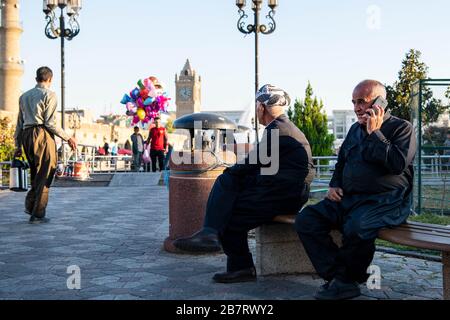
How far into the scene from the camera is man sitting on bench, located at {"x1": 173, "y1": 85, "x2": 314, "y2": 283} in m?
3.90

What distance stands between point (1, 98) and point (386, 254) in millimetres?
61835

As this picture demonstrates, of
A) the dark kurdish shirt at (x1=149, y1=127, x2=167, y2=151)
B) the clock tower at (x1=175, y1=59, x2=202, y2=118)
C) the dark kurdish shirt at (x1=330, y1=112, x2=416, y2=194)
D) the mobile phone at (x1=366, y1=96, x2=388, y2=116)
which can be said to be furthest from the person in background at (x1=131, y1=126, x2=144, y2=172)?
the clock tower at (x1=175, y1=59, x2=202, y2=118)

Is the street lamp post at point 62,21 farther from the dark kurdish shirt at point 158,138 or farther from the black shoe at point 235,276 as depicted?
the black shoe at point 235,276

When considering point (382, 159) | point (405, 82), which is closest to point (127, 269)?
point (382, 159)

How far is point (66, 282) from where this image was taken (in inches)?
158

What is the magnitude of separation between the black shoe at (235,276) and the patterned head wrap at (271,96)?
126 centimetres

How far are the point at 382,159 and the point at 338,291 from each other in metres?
0.87

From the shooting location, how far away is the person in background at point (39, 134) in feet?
22.5

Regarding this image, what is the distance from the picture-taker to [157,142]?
1594cm

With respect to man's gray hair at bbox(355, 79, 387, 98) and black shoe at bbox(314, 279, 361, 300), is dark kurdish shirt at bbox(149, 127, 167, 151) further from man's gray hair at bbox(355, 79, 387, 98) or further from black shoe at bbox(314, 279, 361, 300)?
black shoe at bbox(314, 279, 361, 300)

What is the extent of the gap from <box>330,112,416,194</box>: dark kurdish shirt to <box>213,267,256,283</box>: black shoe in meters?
1.00

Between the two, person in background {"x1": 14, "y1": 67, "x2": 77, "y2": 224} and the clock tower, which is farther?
the clock tower

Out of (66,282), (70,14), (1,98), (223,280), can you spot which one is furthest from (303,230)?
(1,98)
